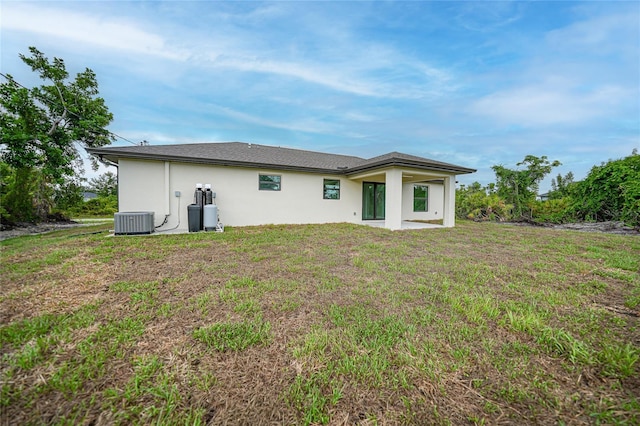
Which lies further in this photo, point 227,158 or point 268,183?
point 268,183

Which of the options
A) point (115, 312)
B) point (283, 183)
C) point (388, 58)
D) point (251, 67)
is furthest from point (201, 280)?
point (388, 58)

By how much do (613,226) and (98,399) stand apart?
55.0 feet

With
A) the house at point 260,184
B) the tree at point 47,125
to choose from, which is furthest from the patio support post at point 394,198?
the tree at point 47,125

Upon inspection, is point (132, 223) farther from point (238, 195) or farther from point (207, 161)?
point (238, 195)

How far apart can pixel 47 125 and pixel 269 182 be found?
13.2 meters

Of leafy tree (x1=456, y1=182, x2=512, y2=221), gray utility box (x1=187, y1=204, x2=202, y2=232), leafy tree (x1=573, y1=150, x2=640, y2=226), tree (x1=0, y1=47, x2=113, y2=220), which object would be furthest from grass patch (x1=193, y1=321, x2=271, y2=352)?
leafy tree (x1=456, y1=182, x2=512, y2=221)

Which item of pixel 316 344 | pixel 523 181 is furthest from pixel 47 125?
pixel 523 181

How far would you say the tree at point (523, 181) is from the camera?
14.4 metres

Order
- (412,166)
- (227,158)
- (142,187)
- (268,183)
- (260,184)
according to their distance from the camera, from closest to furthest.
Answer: (142,187), (227,158), (412,166), (260,184), (268,183)

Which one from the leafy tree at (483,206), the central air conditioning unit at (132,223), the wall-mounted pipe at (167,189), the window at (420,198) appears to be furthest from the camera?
the window at (420,198)

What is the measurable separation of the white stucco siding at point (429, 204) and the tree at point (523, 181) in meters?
4.29

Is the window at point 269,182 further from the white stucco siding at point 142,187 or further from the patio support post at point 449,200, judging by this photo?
the patio support post at point 449,200

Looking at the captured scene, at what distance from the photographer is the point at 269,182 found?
9.83 m

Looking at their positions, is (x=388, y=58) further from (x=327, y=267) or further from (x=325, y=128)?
(x=327, y=267)
